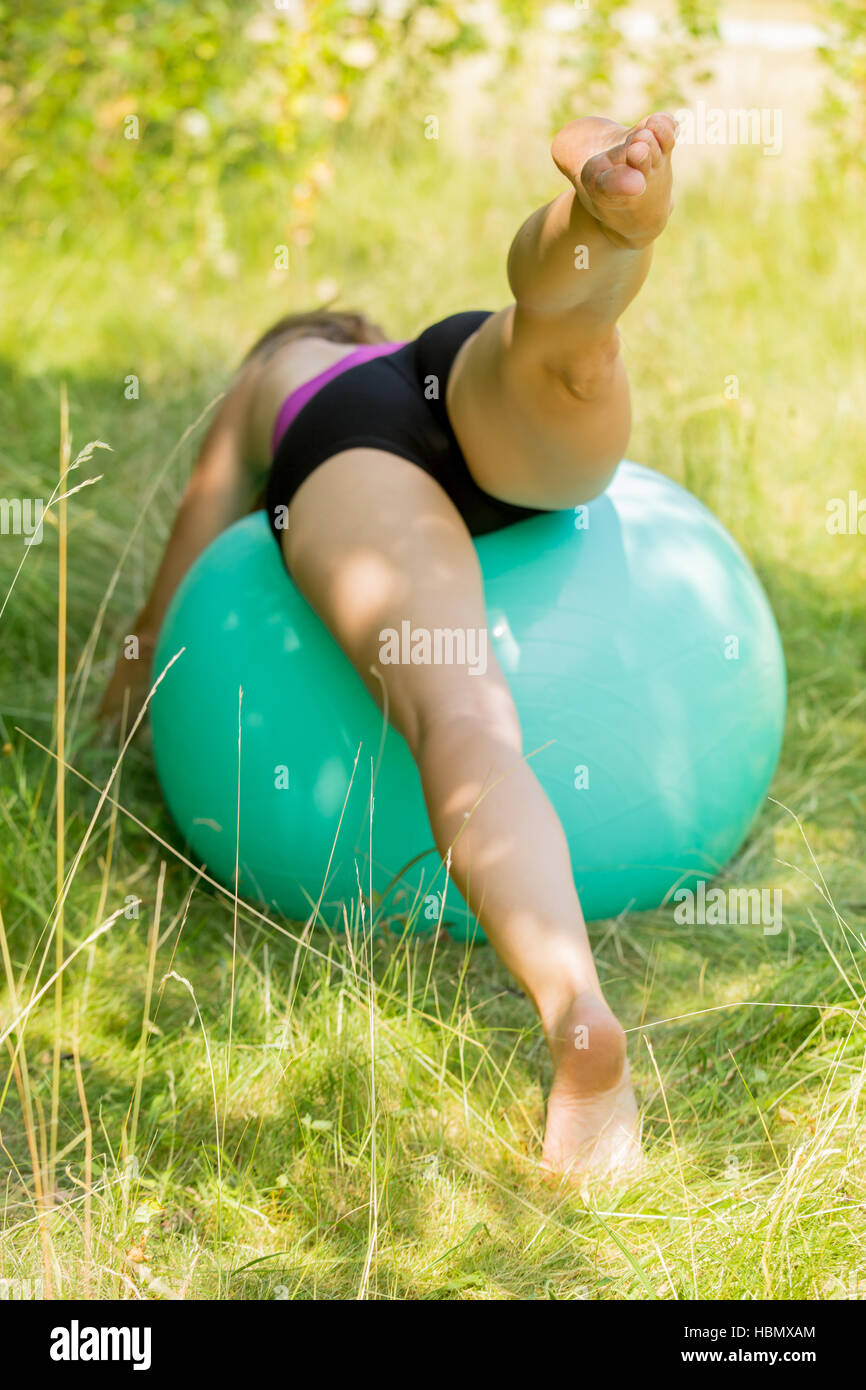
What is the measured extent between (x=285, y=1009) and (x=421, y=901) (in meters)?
0.29

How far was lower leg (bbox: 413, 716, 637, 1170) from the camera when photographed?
5.57 ft

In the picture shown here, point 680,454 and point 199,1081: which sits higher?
point 680,454

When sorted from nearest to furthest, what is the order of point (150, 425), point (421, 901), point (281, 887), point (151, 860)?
point (421, 901)
point (281, 887)
point (151, 860)
point (150, 425)

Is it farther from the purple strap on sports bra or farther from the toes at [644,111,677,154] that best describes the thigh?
A: the toes at [644,111,677,154]

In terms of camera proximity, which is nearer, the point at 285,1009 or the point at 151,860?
the point at 285,1009

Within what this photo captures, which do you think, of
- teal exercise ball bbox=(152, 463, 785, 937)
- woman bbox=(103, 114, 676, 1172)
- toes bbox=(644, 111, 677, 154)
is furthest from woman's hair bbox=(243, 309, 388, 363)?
toes bbox=(644, 111, 677, 154)

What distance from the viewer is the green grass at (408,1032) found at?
163 centimetres

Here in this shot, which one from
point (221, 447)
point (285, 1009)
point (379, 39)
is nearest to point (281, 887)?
point (285, 1009)

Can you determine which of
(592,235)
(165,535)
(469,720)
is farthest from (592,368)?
(165,535)

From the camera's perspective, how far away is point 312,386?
2508 mm

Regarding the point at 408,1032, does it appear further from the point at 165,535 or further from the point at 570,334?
the point at 165,535

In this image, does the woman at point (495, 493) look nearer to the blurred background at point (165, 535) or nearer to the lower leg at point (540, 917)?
the lower leg at point (540, 917)

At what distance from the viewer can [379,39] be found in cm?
529
